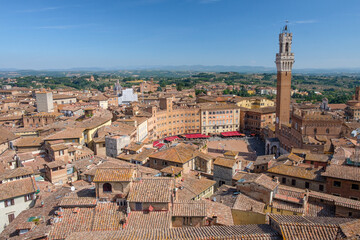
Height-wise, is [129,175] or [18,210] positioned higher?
[129,175]

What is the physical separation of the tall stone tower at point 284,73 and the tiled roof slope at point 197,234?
53.8m

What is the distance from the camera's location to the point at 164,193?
1697 centimetres

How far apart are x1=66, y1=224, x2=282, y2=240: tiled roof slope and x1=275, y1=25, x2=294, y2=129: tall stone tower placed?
5384 centimetres

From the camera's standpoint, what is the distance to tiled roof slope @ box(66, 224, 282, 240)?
10.9 m

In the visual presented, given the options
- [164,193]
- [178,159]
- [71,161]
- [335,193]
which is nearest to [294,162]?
[335,193]

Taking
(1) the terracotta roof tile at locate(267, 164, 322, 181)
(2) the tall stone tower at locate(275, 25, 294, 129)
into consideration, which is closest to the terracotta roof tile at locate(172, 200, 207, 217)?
(1) the terracotta roof tile at locate(267, 164, 322, 181)

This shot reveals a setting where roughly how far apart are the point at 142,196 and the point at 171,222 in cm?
235

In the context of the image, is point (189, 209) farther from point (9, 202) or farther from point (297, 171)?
point (9, 202)

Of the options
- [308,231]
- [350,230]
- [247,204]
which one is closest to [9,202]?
[247,204]

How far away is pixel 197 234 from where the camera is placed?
11766mm

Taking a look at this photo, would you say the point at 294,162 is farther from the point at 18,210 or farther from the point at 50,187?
the point at 18,210

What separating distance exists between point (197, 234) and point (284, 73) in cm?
5827

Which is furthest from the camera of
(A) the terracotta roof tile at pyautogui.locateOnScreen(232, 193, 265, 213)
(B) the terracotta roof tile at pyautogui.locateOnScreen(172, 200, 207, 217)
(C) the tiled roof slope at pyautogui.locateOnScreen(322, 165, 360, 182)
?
(C) the tiled roof slope at pyautogui.locateOnScreen(322, 165, 360, 182)

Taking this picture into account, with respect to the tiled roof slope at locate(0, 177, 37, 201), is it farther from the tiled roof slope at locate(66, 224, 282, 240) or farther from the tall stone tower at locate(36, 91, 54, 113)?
the tall stone tower at locate(36, 91, 54, 113)
